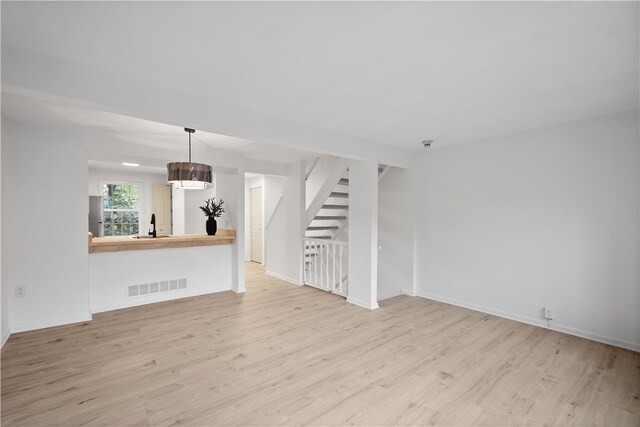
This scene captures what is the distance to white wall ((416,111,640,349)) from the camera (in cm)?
301

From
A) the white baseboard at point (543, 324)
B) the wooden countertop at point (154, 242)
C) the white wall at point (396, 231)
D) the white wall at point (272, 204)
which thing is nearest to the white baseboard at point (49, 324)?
the wooden countertop at point (154, 242)

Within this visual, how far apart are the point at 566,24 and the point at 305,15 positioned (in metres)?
1.39

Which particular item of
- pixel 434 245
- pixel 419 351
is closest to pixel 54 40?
pixel 419 351

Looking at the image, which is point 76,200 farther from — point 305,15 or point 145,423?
point 305,15

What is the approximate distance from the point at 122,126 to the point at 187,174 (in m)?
0.89

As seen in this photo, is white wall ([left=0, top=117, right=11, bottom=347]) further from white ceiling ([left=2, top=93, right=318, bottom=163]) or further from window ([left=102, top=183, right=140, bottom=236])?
window ([left=102, top=183, right=140, bottom=236])

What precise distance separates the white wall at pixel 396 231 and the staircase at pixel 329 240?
355 mm

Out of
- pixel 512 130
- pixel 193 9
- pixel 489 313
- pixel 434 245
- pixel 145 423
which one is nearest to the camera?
pixel 193 9

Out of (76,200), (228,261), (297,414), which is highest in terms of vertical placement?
(76,200)

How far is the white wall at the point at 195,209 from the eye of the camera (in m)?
7.88

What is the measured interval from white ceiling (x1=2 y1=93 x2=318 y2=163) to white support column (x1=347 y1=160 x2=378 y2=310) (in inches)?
41.8

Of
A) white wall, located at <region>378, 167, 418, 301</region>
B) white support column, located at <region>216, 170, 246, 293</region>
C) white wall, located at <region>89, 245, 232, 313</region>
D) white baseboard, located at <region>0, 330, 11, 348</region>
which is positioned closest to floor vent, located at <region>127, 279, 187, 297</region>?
white wall, located at <region>89, 245, 232, 313</region>

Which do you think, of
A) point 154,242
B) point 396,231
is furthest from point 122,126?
point 396,231

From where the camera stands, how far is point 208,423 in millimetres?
1938
